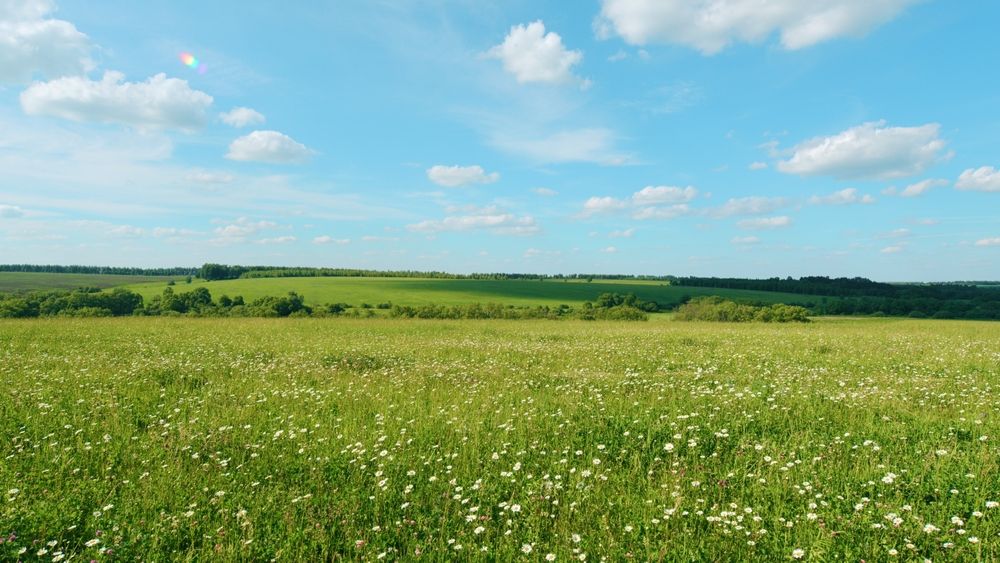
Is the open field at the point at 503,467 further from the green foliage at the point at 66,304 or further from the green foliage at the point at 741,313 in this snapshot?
the green foliage at the point at 66,304

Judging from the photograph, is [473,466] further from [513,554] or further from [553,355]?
[553,355]

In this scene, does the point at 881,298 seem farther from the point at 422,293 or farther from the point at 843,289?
the point at 422,293

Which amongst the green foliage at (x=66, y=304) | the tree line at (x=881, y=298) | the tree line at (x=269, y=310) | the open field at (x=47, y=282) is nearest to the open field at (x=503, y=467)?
the tree line at (x=269, y=310)

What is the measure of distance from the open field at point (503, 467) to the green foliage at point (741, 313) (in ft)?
129

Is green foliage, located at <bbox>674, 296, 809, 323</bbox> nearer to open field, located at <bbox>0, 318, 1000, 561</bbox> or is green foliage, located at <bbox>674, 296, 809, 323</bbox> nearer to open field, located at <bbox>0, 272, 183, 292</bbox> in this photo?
open field, located at <bbox>0, 318, 1000, 561</bbox>

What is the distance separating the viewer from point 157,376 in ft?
38.7

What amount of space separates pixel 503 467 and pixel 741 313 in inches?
2034

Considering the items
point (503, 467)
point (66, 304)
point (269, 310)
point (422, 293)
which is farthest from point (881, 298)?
point (66, 304)

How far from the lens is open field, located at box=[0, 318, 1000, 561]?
13.5ft

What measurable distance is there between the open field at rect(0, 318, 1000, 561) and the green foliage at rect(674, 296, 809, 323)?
39.2m

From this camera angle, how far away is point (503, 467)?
18.9ft

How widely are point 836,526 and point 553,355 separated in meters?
12.0

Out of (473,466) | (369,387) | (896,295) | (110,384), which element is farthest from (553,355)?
(896,295)

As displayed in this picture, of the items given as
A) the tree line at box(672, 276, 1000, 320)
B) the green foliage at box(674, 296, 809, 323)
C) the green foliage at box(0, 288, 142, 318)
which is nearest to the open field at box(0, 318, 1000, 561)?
the green foliage at box(674, 296, 809, 323)
